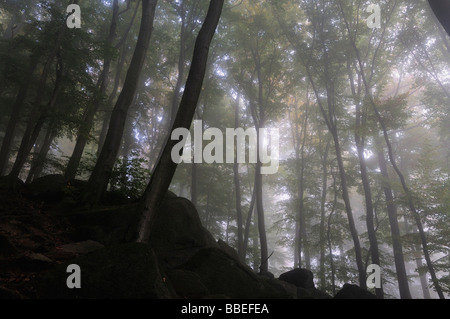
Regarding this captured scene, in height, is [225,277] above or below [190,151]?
below

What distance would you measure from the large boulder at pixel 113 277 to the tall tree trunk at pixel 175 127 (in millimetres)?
390

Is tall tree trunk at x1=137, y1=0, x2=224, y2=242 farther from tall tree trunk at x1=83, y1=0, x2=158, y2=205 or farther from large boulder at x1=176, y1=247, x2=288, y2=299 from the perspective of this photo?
tall tree trunk at x1=83, y1=0, x2=158, y2=205

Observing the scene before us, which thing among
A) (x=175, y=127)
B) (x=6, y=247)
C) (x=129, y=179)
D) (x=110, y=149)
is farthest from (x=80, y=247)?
(x=129, y=179)

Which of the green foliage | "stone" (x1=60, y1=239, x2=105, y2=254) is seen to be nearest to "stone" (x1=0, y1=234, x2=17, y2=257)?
"stone" (x1=60, y1=239, x2=105, y2=254)

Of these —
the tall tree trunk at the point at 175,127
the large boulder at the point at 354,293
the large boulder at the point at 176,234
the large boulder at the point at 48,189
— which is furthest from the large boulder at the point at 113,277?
the large boulder at the point at 354,293

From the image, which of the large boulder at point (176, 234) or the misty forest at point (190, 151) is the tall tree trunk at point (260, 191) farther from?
the large boulder at point (176, 234)

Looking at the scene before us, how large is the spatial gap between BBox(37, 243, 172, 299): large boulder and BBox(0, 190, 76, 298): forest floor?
0.41m

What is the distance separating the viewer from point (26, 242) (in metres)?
4.88

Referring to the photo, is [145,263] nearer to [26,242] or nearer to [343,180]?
[26,242]

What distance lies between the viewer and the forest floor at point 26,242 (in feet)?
11.9

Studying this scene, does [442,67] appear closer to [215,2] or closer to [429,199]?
[429,199]

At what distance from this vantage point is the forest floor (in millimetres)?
3617

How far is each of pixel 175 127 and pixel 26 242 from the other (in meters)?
3.75

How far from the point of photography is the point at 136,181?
845 cm
